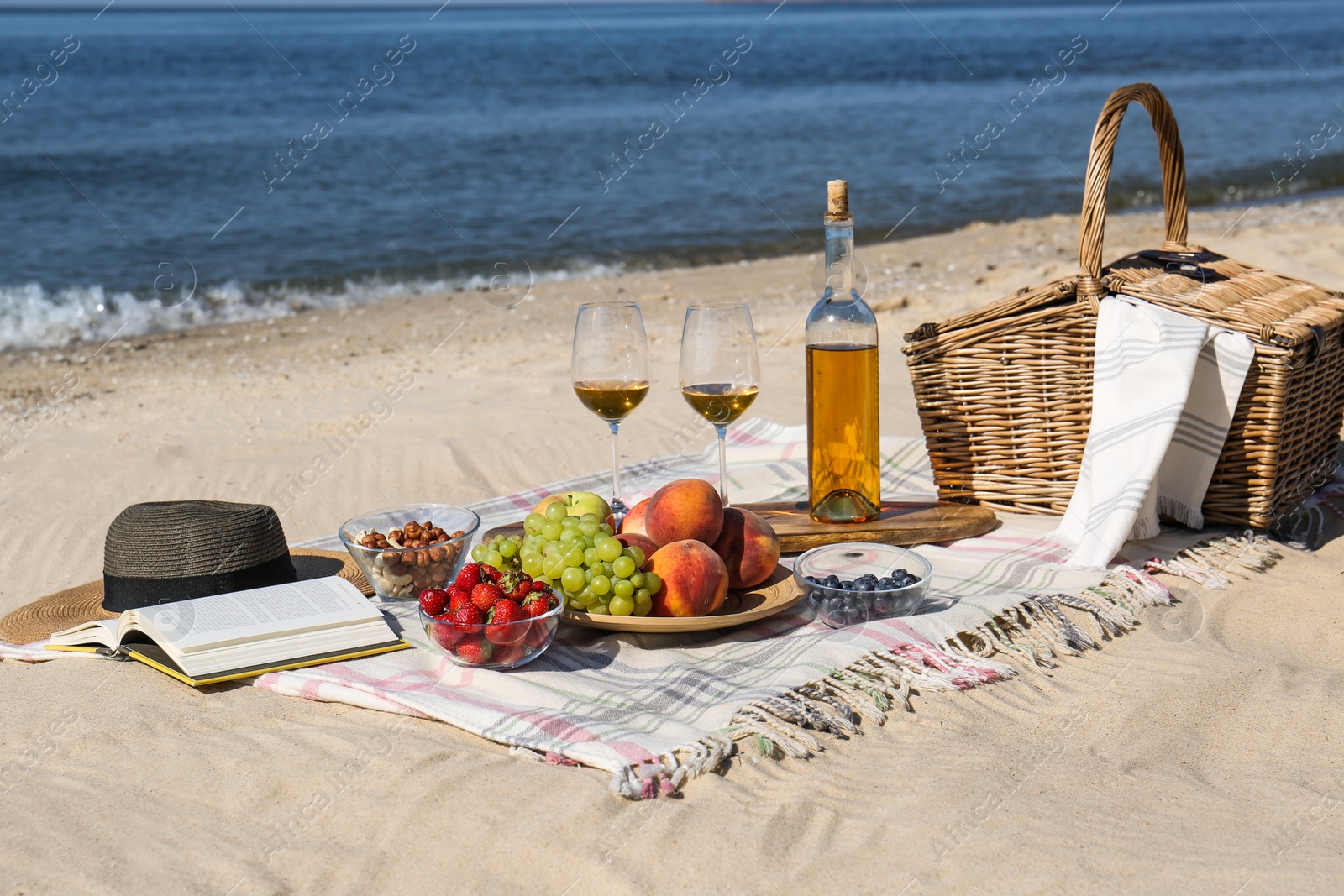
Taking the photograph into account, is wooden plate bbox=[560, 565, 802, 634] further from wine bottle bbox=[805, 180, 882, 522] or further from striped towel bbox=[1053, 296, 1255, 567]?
striped towel bbox=[1053, 296, 1255, 567]

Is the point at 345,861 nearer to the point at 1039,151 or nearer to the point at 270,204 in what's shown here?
the point at 270,204

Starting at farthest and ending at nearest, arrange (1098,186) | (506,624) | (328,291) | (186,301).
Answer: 1. (328,291)
2. (186,301)
3. (1098,186)
4. (506,624)

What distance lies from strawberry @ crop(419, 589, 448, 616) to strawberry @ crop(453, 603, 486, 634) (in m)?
0.06

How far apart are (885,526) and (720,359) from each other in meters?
0.80

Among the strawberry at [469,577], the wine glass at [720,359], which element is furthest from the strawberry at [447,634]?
the wine glass at [720,359]

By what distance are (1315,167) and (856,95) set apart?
472 inches

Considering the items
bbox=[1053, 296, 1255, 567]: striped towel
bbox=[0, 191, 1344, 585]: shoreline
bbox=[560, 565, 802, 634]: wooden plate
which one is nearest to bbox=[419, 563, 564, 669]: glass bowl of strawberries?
bbox=[560, 565, 802, 634]: wooden plate

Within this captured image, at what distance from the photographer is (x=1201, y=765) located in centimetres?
228

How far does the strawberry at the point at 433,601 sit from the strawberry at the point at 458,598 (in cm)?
2

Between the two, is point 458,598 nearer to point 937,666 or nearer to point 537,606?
point 537,606

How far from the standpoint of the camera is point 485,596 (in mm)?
2535

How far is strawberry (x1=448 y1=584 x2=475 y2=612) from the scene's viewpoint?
255 centimetres

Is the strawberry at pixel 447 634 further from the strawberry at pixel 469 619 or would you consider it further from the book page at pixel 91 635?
the book page at pixel 91 635

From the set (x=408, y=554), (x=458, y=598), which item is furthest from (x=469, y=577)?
(x=408, y=554)
